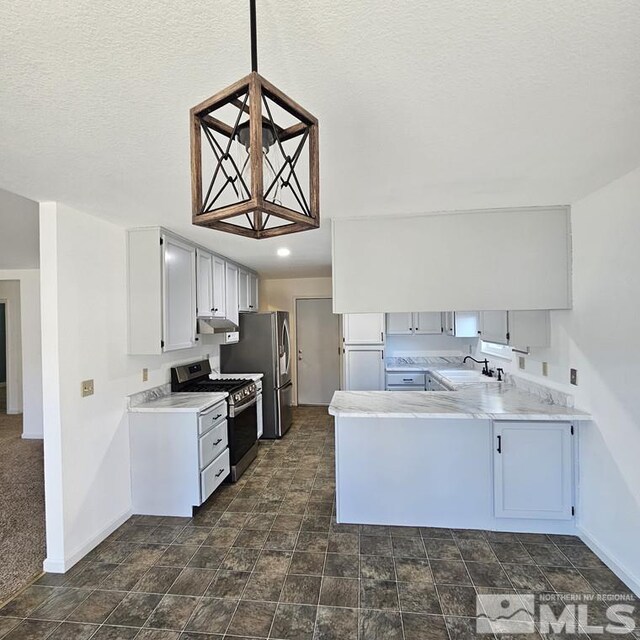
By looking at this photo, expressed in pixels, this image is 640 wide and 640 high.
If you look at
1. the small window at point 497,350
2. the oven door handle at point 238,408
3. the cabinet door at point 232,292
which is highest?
the cabinet door at point 232,292

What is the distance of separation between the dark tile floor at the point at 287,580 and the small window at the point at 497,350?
168 centimetres

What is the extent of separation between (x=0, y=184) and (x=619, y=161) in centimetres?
330

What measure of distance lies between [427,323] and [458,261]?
2.73 metres

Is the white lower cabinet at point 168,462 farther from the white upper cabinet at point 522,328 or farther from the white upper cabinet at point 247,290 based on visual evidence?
the white upper cabinet at point 522,328

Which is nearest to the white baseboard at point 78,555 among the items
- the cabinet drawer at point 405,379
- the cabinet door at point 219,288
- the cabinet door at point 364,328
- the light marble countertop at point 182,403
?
the light marble countertop at point 182,403

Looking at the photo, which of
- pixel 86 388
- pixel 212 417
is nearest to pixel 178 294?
pixel 86 388

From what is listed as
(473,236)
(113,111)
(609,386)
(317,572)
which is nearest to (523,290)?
(473,236)

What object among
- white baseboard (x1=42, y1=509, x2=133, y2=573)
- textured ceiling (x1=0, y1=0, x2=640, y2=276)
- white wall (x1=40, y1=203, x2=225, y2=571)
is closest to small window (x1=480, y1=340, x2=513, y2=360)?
textured ceiling (x1=0, y1=0, x2=640, y2=276)

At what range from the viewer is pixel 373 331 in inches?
196

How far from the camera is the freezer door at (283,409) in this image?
468cm

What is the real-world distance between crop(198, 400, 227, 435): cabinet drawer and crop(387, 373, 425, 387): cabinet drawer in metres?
2.44

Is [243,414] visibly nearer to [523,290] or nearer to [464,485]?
[464,485]

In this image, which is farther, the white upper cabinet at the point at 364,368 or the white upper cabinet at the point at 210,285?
the white upper cabinet at the point at 364,368

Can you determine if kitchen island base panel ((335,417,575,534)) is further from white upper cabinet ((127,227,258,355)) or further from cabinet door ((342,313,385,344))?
cabinet door ((342,313,385,344))
